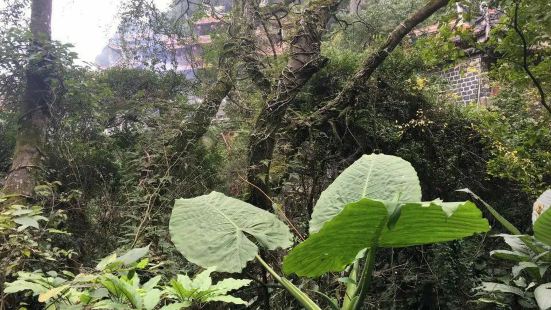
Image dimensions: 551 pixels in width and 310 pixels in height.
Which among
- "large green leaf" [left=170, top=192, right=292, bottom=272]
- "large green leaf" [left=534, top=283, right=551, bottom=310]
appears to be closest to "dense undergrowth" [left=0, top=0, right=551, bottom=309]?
"large green leaf" [left=170, top=192, right=292, bottom=272]

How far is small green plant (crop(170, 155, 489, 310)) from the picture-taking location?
3.27ft

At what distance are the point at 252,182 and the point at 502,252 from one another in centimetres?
209

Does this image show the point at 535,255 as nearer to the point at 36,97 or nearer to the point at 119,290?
the point at 119,290

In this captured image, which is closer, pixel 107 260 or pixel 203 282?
pixel 203 282

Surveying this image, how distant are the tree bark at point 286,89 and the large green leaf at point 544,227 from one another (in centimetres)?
199

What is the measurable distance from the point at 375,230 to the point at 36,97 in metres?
4.27

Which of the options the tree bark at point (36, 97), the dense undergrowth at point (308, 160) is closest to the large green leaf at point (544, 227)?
the dense undergrowth at point (308, 160)

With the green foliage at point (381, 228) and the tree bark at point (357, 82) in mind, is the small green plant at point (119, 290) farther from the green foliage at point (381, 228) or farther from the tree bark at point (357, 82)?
the tree bark at point (357, 82)

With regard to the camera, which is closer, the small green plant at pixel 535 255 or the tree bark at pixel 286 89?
the small green plant at pixel 535 255

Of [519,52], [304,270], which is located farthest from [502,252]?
[519,52]

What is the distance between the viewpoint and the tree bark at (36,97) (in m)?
3.93

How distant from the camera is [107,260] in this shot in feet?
3.98

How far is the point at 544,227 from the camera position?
1.20 meters

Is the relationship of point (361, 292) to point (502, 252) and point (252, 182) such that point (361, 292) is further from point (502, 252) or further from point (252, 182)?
point (252, 182)
